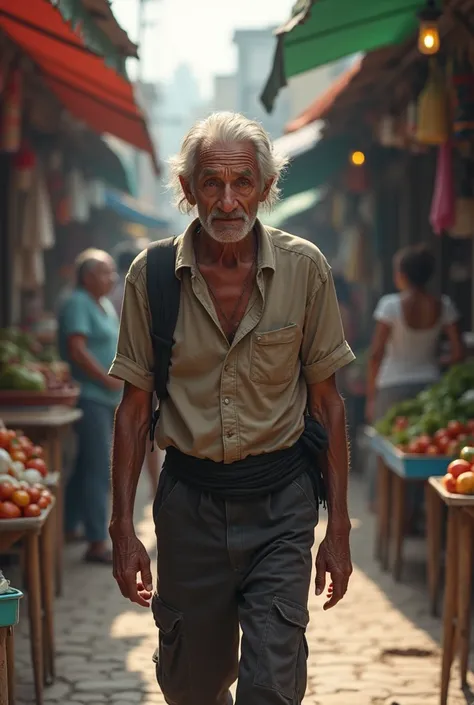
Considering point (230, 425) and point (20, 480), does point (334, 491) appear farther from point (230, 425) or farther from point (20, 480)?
point (20, 480)

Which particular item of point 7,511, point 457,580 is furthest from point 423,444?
point 7,511

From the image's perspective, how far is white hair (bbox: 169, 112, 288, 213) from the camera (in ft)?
13.6

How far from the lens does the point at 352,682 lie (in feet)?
20.2

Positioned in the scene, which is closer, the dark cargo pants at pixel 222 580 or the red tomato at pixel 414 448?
the dark cargo pants at pixel 222 580

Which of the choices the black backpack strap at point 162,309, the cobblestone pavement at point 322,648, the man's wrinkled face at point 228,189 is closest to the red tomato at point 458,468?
the cobblestone pavement at point 322,648

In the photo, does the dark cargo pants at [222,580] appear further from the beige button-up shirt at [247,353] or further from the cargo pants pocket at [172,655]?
the beige button-up shirt at [247,353]

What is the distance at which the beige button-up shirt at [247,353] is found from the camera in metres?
4.14

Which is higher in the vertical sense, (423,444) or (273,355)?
(273,355)

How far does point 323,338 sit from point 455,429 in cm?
370

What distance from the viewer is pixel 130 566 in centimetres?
420

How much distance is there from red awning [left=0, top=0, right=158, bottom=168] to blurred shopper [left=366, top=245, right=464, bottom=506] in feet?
7.82

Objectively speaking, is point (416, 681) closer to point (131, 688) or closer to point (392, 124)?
point (131, 688)

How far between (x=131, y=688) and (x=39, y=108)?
7491 mm

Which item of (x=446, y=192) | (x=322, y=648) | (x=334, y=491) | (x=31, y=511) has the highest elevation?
(x=446, y=192)
